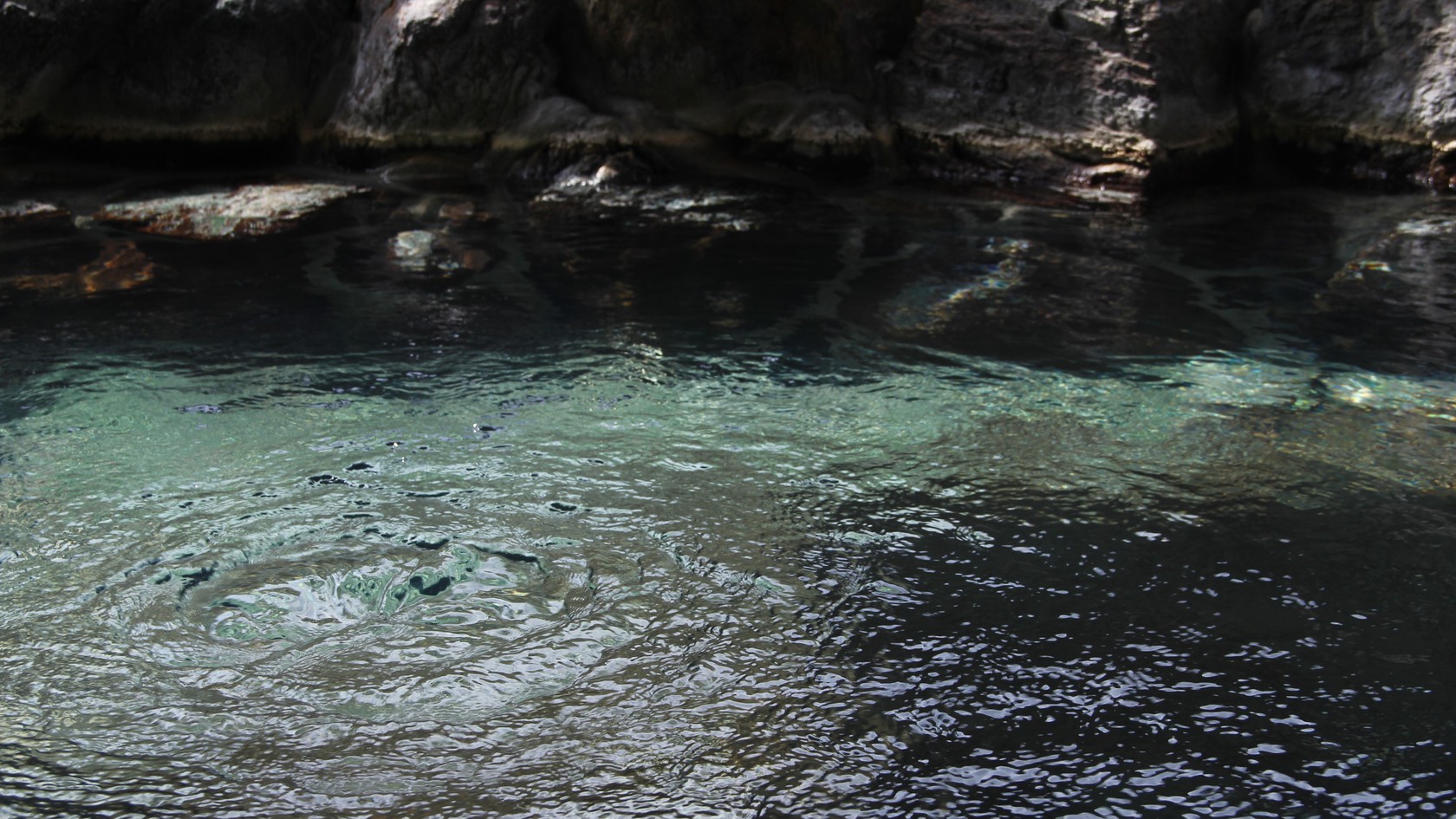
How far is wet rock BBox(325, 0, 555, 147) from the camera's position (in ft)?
25.1

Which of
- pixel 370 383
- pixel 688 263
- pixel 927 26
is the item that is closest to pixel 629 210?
pixel 688 263

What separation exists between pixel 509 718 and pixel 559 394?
192 cm

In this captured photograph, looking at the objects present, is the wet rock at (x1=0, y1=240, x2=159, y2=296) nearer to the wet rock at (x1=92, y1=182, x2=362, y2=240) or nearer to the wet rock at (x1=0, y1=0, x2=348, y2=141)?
the wet rock at (x1=92, y1=182, x2=362, y2=240)

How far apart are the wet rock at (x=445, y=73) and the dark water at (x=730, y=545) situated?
256 cm

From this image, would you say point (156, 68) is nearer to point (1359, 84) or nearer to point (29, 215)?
point (29, 215)

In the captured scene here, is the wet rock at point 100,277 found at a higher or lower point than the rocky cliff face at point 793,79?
lower

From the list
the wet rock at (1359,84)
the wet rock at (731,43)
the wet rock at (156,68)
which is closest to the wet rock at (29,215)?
the wet rock at (156,68)

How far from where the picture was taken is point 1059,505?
318cm

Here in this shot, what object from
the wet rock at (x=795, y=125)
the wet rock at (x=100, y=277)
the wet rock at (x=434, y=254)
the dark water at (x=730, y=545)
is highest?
the wet rock at (x=795, y=125)

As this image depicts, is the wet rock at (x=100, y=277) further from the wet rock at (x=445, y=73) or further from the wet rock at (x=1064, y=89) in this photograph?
the wet rock at (x=1064, y=89)

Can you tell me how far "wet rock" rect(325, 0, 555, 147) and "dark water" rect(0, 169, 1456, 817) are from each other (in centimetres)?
256

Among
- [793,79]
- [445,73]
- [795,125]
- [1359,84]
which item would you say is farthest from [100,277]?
[1359,84]

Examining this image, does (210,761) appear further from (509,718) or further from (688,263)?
(688,263)

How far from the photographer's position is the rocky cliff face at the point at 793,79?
710cm
